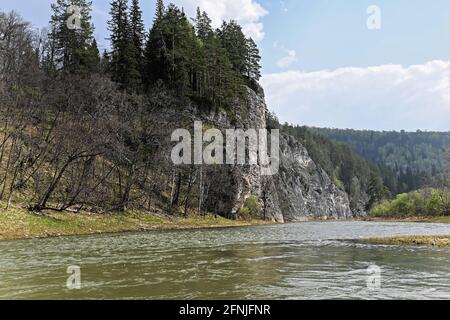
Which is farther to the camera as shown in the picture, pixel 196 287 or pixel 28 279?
pixel 28 279

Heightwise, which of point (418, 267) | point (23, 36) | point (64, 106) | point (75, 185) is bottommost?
point (418, 267)

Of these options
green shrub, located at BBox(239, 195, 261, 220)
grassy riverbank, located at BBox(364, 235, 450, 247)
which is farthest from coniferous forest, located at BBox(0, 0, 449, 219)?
grassy riverbank, located at BBox(364, 235, 450, 247)

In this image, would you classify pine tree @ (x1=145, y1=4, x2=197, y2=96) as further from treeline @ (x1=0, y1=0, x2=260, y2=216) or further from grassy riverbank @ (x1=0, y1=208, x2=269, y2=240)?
grassy riverbank @ (x1=0, y1=208, x2=269, y2=240)

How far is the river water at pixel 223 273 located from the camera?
48.5 feet

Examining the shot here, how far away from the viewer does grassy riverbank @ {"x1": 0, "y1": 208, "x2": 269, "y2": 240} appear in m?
39.5

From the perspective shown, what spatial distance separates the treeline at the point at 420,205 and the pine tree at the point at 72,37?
334 feet

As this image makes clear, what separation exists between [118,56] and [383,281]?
8339 centimetres

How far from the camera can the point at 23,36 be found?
216ft

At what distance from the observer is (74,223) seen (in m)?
47.4

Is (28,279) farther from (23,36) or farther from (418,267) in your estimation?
(23,36)

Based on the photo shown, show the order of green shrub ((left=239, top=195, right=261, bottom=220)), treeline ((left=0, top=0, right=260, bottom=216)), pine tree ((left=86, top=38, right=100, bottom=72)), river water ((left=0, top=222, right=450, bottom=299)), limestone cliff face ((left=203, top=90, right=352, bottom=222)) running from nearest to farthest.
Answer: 1. river water ((left=0, top=222, right=450, bottom=299))
2. treeline ((left=0, top=0, right=260, bottom=216))
3. pine tree ((left=86, top=38, right=100, bottom=72))
4. limestone cliff face ((left=203, top=90, right=352, bottom=222))
5. green shrub ((left=239, top=195, right=261, bottom=220))

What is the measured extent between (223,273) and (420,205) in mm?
141982

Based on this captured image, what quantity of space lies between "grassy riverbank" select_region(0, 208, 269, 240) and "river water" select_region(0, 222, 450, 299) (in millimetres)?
9981
